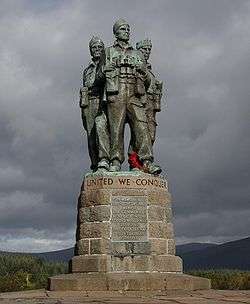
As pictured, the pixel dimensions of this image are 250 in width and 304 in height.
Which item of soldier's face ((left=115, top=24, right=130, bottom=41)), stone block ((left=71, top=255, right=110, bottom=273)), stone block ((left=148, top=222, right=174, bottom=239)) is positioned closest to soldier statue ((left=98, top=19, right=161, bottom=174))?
soldier's face ((left=115, top=24, right=130, bottom=41))

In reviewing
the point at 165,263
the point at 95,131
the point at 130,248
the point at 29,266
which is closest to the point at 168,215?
the point at 165,263

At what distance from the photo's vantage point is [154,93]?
16609 mm

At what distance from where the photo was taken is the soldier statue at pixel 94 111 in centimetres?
1551

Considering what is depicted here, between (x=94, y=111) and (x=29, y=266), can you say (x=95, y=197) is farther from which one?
(x=29, y=266)

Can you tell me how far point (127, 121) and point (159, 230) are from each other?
2.86 m

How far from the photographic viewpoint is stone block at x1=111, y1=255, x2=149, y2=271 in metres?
14.0

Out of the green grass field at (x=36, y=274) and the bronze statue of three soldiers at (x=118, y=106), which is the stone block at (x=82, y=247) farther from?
the green grass field at (x=36, y=274)

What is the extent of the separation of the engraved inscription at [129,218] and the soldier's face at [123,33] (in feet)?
12.9

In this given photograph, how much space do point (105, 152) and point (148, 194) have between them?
1560mm

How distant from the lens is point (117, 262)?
14055 mm

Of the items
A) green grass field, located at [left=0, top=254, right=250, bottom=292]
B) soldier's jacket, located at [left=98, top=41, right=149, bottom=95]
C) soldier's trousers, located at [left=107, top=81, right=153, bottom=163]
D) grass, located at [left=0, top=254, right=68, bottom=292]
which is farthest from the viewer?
grass, located at [left=0, top=254, right=68, bottom=292]

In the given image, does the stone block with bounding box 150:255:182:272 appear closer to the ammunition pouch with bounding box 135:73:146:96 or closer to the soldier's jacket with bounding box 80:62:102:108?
the ammunition pouch with bounding box 135:73:146:96

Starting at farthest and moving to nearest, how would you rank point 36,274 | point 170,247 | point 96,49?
point 36,274
point 96,49
point 170,247

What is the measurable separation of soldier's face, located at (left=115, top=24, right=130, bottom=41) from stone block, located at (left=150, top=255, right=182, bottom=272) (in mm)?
5274
